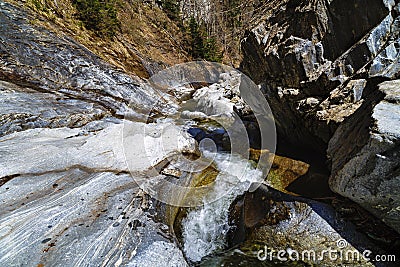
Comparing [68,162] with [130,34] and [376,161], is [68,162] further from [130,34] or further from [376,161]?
[130,34]

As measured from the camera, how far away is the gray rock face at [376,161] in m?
2.92

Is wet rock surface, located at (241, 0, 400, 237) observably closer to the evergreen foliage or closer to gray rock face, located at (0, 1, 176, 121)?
gray rock face, located at (0, 1, 176, 121)

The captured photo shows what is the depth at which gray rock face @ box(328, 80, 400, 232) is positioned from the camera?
2.92 meters

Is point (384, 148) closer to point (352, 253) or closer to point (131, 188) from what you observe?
point (352, 253)

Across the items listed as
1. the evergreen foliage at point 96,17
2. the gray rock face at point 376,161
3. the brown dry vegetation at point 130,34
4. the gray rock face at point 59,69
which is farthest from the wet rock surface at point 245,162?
the evergreen foliage at point 96,17

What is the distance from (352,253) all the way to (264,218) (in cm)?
137

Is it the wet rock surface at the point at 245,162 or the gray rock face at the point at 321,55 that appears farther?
the gray rock face at the point at 321,55

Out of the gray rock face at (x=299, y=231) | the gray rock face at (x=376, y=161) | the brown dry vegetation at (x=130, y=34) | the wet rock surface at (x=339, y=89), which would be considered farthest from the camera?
the brown dry vegetation at (x=130, y=34)

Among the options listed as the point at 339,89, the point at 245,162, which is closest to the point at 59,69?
the point at 245,162

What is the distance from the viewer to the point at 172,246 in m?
3.45

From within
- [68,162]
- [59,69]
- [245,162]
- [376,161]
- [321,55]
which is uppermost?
[321,55]

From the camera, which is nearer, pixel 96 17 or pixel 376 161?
pixel 376 161

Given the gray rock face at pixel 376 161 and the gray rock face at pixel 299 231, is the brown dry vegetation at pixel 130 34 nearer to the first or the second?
the gray rock face at pixel 299 231

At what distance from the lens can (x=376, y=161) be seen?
10.1 ft
